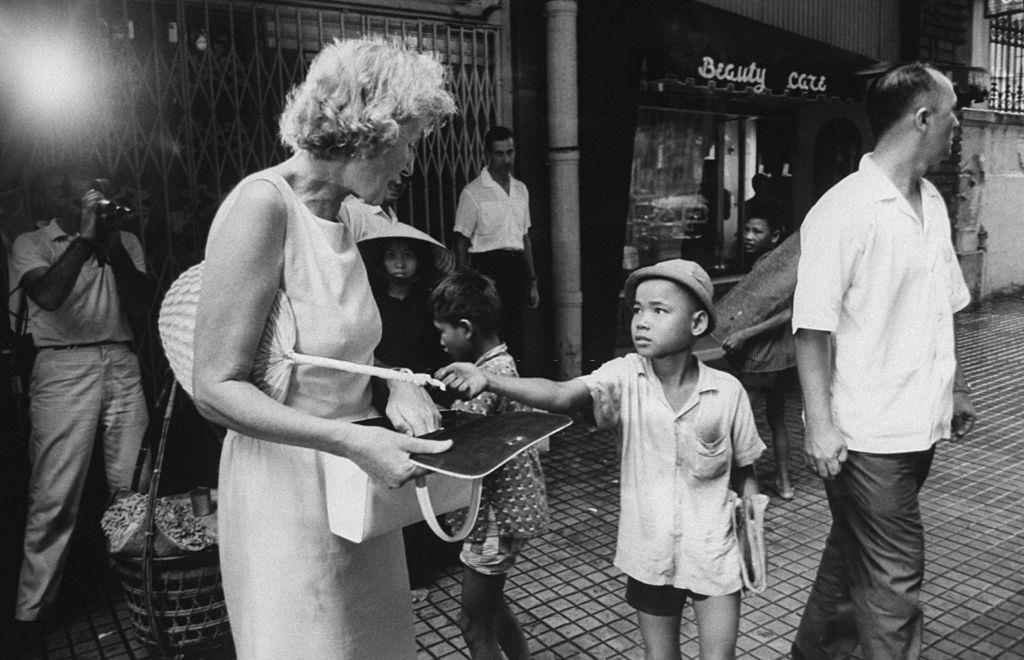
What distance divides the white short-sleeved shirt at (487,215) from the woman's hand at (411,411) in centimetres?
423

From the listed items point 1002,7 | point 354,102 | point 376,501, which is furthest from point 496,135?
point 1002,7

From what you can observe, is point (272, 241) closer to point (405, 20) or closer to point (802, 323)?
point (802, 323)

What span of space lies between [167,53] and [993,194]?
40.5 ft

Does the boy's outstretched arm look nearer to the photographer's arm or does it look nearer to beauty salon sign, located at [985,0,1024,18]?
the photographer's arm

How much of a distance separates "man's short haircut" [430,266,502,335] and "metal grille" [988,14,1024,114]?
12761 millimetres

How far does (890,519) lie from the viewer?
2.71 metres

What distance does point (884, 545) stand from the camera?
273 cm

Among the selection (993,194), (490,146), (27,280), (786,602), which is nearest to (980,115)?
(993,194)

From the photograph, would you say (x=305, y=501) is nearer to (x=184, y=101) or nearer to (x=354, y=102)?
(x=354, y=102)

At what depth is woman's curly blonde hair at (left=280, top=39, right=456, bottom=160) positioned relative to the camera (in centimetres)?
179

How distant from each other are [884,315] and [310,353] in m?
1.89

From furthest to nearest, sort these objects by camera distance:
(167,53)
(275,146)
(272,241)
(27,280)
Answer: (275,146), (167,53), (27,280), (272,241)

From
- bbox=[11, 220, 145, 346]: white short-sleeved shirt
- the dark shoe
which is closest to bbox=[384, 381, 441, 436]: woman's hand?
bbox=[11, 220, 145, 346]: white short-sleeved shirt

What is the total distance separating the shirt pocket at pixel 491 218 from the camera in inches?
244
